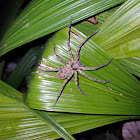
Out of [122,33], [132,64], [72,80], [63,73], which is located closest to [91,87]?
[72,80]

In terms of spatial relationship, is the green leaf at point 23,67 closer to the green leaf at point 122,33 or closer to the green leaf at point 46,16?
the green leaf at point 46,16

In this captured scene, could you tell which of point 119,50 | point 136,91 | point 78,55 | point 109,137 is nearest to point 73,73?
point 78,55

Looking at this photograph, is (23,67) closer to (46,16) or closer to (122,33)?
(46,16)

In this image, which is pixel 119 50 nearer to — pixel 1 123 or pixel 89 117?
pixel 89 117

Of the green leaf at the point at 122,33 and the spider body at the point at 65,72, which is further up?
the green leaf at the point at 122,33

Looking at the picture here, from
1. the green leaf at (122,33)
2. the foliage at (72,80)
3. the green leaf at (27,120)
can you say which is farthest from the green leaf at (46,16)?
the green leaf at (27,120)

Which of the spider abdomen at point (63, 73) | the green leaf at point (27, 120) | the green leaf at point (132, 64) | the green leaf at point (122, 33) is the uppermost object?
the green leaf at point (122, 33)
